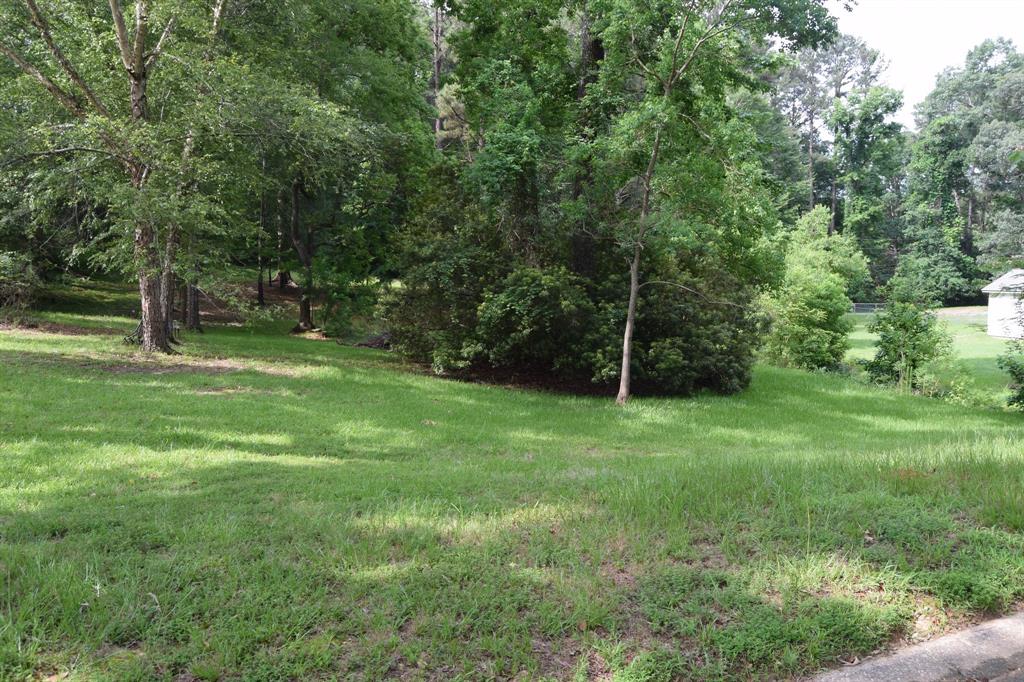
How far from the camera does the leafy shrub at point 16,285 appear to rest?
1412cm

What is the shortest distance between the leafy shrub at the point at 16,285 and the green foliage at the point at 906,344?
20.9 m

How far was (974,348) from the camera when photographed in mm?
35969

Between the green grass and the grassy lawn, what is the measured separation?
51.6 ft

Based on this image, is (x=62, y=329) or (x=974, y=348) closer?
(x=62, y=329)

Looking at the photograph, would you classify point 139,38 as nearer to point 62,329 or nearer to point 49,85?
point 49,85

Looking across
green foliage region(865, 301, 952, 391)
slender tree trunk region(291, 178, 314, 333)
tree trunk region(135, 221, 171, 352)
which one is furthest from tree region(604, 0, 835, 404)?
slender tree trunk region(291, 178, 314, 333)

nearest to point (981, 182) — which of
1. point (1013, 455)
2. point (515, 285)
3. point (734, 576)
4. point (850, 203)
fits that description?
point (850, 203)

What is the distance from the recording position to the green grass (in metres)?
3.00

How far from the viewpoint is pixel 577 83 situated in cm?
1522

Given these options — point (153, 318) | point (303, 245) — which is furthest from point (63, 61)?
point (303, 245)

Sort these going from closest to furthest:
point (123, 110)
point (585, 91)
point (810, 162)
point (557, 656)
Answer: point (557, 656) → point (123, 110) → point (585, 91) → point (810, 162)

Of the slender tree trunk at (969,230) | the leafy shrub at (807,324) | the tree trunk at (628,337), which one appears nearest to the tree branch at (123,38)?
the tree trunk at (628,337)

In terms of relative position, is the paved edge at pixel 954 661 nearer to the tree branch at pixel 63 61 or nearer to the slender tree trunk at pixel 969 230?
the tree branch at pixel 63 61

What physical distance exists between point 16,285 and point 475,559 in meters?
16.2
